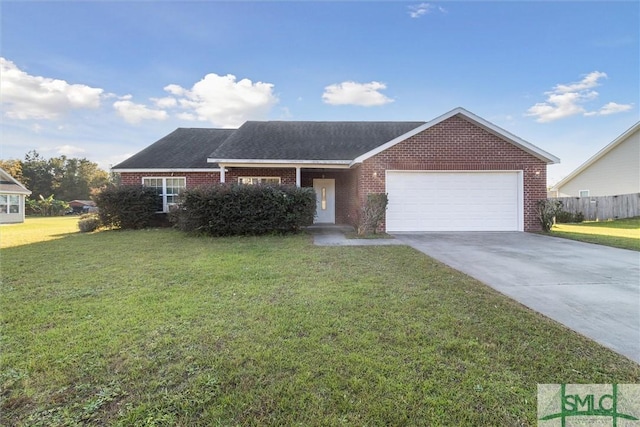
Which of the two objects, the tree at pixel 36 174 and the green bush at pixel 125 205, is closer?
the green bush at pixel 125 205

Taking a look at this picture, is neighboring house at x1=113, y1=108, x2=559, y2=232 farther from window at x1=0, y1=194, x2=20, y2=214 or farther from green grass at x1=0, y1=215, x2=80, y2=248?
window at x1=0, y1=194, x2=20, y2=214

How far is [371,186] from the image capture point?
37.2 feet

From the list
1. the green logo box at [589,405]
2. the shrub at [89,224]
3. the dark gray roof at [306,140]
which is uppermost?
the dark gray roof at [306,140]

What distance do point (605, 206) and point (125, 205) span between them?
25.8 metres

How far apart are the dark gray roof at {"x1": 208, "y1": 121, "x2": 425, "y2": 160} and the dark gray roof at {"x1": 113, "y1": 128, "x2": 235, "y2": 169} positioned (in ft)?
2.81

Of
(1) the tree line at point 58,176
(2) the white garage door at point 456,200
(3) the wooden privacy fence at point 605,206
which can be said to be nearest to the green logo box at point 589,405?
(2) the white garage door at point 456,200

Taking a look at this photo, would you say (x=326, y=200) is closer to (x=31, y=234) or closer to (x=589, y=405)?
(x=31, y=234)

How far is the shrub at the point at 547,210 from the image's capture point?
11188mm

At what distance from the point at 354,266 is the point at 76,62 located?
47.6 feet

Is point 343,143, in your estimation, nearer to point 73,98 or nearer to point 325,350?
point 325,350

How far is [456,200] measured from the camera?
1158cm

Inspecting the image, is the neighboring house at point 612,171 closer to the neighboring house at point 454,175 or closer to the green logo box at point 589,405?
the neighboring house at point 454,175

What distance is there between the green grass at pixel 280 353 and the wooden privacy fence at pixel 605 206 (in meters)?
18.7

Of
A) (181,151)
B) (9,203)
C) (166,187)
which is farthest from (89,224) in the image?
(9,203)
